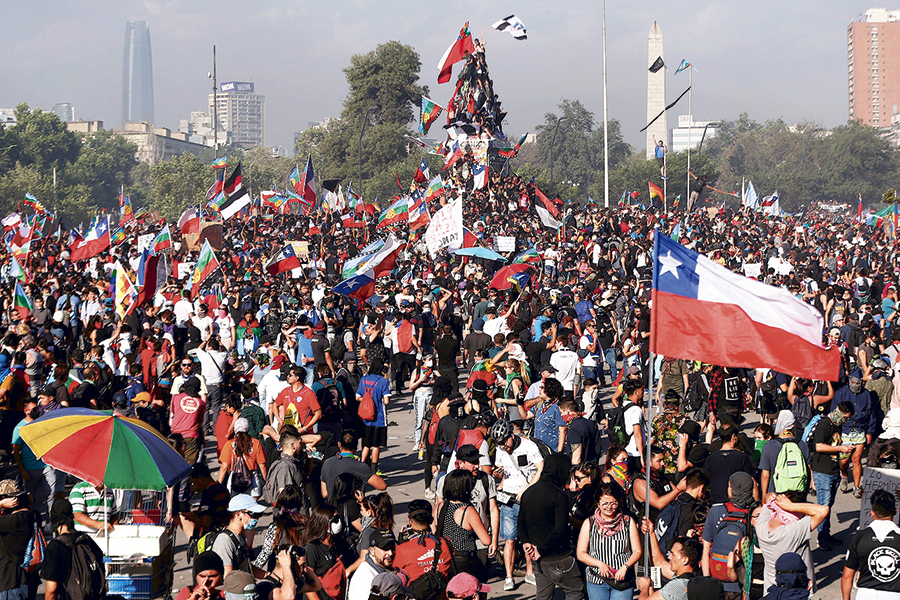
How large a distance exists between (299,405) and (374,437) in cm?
128

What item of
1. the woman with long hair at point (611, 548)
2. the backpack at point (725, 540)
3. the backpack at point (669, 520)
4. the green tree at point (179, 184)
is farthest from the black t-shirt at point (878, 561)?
the green tree at point (179, 184)

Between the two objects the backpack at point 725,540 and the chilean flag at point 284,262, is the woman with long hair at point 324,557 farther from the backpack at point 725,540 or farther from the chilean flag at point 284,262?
the chilean flag at point 284,262

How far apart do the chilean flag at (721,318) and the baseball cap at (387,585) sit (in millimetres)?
2275

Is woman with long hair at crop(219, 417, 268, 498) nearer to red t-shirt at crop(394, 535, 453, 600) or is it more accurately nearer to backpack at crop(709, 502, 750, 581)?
red t-shirt at crop(394, 535, 453, 600)

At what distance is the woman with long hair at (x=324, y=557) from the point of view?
20.3ft

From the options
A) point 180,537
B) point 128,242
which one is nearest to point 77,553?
point 180,537

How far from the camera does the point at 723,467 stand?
7.62 meters

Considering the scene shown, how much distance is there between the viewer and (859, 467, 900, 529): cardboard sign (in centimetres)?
715

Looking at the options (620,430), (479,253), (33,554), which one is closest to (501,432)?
(620,430)

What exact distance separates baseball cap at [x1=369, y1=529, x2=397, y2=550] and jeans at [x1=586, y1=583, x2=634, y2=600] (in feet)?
4.74

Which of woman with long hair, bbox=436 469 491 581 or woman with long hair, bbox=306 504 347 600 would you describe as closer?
woman with long hair, bbox=306 504 347 600

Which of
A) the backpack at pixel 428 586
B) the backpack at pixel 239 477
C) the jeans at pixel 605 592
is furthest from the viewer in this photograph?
the backpack at pixel 239 477

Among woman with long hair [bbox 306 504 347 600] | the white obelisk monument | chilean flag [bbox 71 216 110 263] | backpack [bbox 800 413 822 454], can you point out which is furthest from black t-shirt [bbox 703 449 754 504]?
the white obelisk monument

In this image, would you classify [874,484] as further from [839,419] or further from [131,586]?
[131,586]
